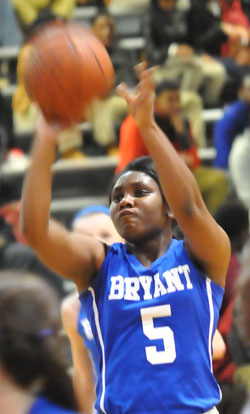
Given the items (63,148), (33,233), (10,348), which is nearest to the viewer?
(10,348)

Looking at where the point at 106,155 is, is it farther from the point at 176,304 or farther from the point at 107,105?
the point at 176,304

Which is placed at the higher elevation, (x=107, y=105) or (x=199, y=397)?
(x=199, y=397)

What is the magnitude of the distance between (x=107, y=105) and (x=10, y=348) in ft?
19.5

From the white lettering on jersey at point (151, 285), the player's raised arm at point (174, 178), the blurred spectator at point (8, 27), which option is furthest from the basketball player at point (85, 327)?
the blurred spectator at point (8, 27)

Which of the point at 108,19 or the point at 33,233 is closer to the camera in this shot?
the point at 33,233

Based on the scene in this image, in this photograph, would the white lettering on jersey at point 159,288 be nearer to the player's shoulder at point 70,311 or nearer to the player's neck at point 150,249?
the player's neck at point 150,249

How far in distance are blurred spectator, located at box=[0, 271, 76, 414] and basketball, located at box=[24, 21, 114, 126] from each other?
993mm

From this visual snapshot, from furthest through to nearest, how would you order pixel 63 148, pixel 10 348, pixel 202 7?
pixel 202 7 < pixel 63 148 < pixel 10 348

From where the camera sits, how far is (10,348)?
166 cm

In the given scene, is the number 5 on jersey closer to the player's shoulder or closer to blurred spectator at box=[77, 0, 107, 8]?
the player's shoulder

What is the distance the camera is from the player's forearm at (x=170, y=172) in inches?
103

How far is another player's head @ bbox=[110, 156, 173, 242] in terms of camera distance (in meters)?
2.80

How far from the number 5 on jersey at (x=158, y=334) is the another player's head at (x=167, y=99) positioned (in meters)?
3.55

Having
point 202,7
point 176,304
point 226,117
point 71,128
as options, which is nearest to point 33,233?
point 71,128
